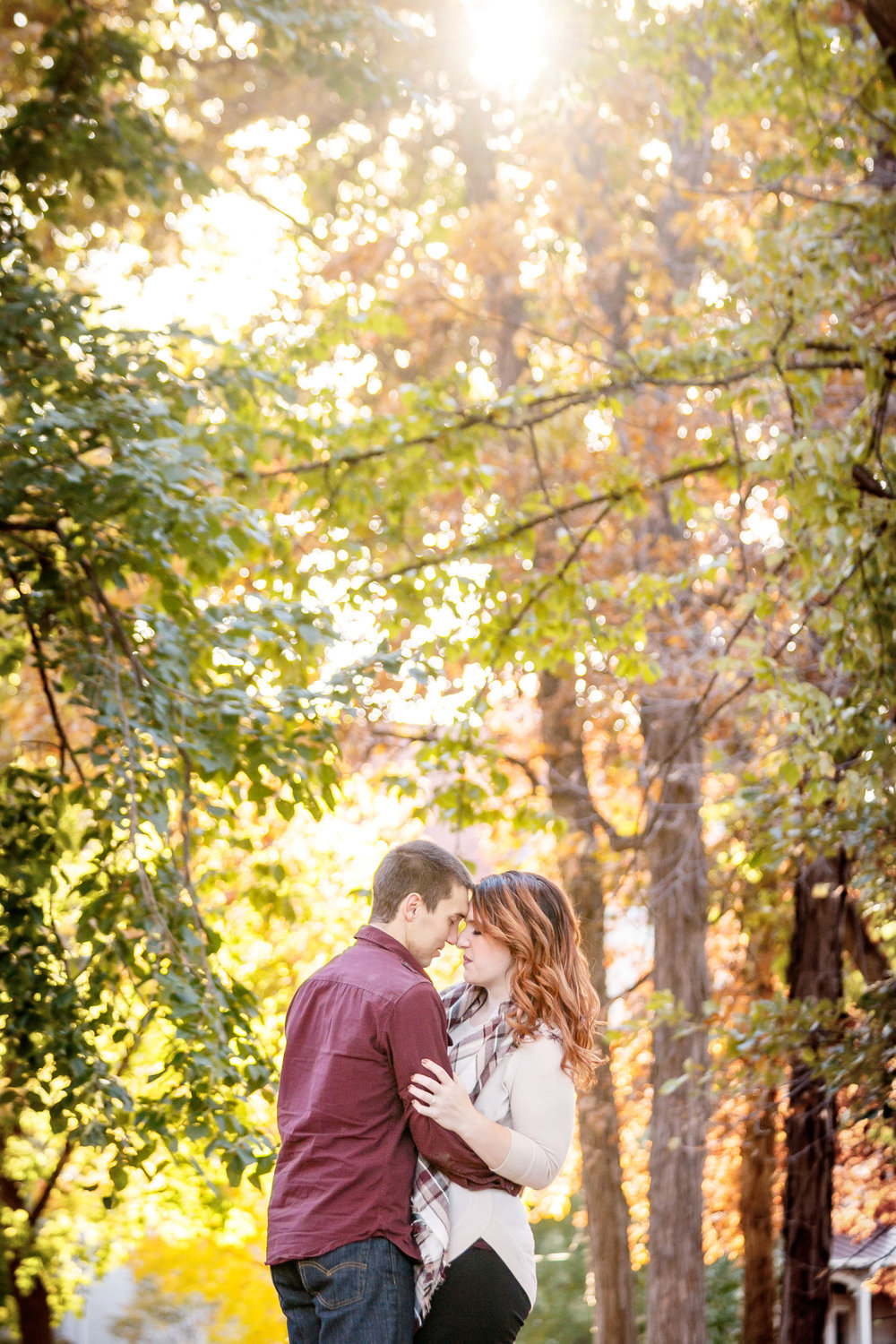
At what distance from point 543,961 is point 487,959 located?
0.40 feet

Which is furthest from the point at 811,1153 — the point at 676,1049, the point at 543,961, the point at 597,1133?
the point at 543,961

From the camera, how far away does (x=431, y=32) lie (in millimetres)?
10297

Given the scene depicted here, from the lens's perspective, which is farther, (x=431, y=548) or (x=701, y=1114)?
(x=701, y=1114)

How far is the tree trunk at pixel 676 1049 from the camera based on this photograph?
32.2ft

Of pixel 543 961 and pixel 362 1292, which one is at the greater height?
pixel 543 961

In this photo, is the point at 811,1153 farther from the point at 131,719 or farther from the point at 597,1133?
the point at 131,719

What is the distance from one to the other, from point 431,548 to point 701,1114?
5375mm

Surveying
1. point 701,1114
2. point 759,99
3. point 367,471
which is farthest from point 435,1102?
point 701,1114

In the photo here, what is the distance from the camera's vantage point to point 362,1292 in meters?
2.31

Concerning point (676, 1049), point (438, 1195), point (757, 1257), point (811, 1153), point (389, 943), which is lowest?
point (438, 1195)

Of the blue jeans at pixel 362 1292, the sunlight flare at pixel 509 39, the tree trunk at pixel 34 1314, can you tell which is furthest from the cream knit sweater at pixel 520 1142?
the tree trunk at pixel 34 1314

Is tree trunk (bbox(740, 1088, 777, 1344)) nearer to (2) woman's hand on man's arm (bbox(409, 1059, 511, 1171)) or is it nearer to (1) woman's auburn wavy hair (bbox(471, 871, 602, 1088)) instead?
(1) woman's auburn wavy hair (bbox(471, 871, 602, 1088))

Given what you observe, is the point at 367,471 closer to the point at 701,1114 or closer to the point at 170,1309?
the point at 701,1114

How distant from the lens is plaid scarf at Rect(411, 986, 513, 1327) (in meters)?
2.39
